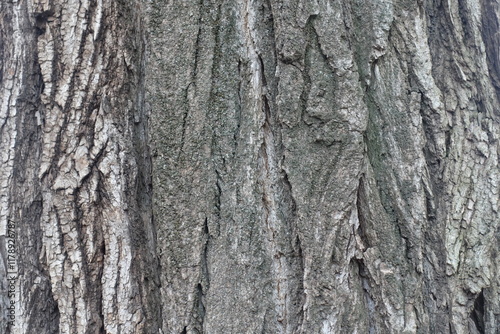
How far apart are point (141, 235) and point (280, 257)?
466 mm

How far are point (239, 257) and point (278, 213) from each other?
18 centimetres

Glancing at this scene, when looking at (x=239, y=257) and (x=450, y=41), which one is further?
(x=450, y=41)

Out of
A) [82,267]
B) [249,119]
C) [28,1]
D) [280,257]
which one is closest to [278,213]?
[280,257]

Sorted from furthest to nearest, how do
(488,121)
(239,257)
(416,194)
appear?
(488,121) → (416,194) → (239,257)

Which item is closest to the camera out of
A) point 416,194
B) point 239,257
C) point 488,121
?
point 239,257

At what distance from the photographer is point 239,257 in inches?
49.5

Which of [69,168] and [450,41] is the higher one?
[450,41]

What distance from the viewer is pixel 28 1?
1327 millimetres

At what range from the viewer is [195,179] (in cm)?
128

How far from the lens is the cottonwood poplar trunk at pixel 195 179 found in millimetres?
1264

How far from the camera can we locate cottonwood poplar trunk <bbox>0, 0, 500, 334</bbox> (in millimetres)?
1264

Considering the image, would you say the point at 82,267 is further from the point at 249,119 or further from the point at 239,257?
the point at 249,119

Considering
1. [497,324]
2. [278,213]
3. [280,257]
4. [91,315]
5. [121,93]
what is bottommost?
[497,324]

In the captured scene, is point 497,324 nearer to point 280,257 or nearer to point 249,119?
point 280,257
